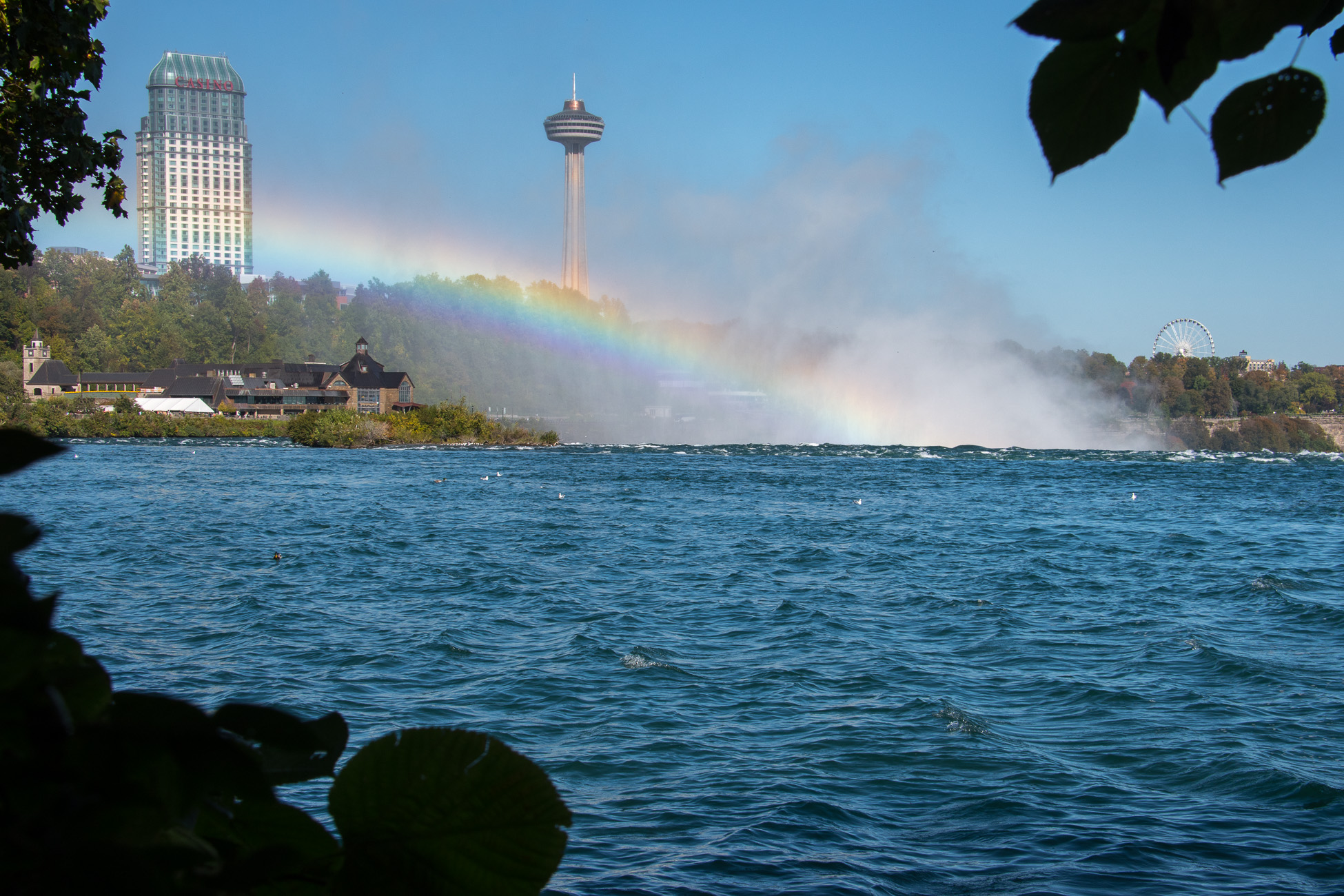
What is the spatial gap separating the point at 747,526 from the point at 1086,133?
2551cm

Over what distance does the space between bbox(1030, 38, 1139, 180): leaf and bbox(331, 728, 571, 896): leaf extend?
68cm

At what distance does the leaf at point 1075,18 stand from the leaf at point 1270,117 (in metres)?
0.16

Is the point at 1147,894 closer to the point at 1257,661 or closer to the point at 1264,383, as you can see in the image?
the point at 1257,661

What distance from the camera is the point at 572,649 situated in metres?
12.0

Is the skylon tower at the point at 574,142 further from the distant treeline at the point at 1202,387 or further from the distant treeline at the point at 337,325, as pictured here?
the distant treeline at the point at 1202,387

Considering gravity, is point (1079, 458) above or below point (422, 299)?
below

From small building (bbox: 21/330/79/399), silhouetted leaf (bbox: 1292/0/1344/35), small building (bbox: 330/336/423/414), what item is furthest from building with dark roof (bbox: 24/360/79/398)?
silhouetted leaf (bbox: 1292/0/1344/35)

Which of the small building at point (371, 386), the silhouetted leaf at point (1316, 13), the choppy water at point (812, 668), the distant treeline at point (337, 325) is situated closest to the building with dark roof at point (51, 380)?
the distant treeline at point (337, 325)

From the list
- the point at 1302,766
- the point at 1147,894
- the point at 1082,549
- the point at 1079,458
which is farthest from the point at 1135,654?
the point at 1079,458

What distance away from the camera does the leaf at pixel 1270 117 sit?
836 millimetres

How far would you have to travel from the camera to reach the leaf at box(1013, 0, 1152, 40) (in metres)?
0.74

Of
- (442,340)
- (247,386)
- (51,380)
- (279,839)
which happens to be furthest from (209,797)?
(442,340)

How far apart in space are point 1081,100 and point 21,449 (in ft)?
2.77

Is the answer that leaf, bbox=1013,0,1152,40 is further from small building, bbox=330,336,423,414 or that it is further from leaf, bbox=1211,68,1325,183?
small building, bbox=330,336,423,414
